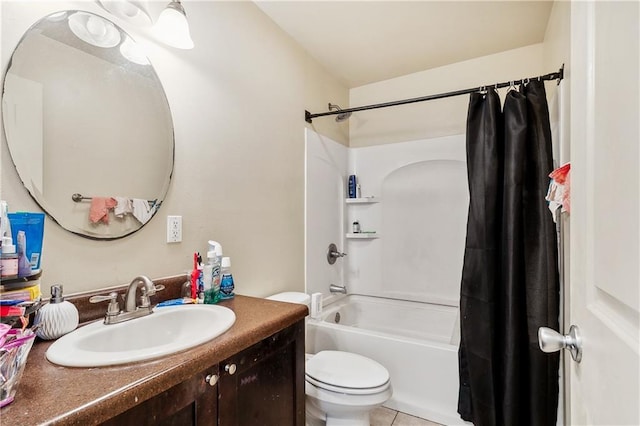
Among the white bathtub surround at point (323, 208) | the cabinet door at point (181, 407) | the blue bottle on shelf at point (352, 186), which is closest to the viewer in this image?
the cabinet door at point (181, 407)

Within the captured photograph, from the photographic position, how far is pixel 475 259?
1.72 metres

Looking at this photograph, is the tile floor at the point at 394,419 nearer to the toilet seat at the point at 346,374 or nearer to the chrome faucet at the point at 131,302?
the toilet seat at the point at 346,374

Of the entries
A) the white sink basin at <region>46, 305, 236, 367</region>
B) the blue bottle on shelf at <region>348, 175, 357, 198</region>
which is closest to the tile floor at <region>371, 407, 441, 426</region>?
the white sink basin at <region>46, 305, 236, 367</region>

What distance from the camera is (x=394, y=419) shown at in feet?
6.18

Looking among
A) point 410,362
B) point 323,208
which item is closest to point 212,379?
point 410,362

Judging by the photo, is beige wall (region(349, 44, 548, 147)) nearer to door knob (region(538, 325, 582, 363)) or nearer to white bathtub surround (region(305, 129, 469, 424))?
white bathtub surround (region(305, 129, 469, 424))

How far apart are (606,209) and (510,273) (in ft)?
4.19

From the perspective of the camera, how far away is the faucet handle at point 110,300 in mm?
1011

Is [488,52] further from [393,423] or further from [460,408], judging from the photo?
[393,423]

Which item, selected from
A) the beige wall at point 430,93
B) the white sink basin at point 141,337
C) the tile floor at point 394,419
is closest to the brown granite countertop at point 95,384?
the white sink basin at point 141,337

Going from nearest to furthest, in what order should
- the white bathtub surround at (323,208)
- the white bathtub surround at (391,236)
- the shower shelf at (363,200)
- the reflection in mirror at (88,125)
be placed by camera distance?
the reflection in mirror at (88,125), the white bathtub surround at (323,208), the white bathtub surround at (391,236), the shower shelf at (363,200)

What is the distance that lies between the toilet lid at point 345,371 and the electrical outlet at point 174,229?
0.92 m

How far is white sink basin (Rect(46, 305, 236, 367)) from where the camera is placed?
75 centimetres

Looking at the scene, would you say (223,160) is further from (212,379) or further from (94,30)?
(212,379)
